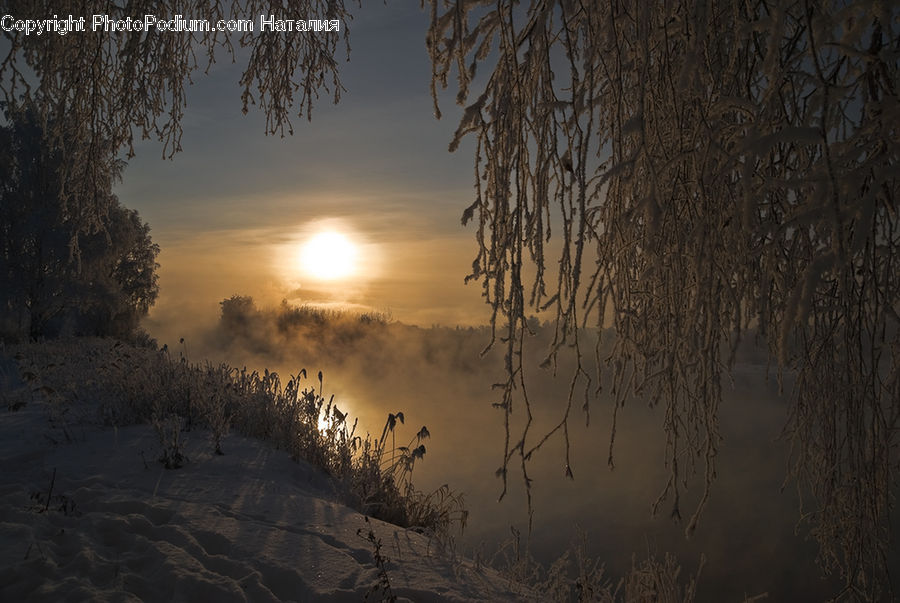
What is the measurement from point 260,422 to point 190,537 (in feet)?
8.87

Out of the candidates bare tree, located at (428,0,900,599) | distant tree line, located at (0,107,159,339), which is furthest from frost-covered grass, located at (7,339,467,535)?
distant tree line, located at (0,107,159,339)

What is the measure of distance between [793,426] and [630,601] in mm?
1703

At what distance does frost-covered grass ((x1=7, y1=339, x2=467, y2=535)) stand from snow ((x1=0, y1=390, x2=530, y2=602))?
35 cm

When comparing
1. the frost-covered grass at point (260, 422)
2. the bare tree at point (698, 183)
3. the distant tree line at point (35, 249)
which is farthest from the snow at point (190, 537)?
the distant tree line at point (35, 249)

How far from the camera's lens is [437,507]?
16.3 ft

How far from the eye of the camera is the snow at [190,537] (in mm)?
2572

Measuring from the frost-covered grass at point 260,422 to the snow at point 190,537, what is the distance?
35 cm

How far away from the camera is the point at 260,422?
5.63 metres

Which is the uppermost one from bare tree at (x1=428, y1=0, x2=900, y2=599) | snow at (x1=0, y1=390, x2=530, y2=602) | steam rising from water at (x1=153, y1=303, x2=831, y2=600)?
bare tree at (x1=428, y1=0, x2=900, y2=599)

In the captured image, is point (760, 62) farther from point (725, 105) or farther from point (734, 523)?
point (734, 523)

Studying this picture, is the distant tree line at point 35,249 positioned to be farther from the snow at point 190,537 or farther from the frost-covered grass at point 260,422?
the snow at point 190,537

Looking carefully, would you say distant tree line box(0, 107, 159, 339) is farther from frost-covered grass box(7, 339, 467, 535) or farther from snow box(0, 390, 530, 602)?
snow box(0, 390, 530, 602)

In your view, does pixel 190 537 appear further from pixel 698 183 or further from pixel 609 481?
pixel 609 481

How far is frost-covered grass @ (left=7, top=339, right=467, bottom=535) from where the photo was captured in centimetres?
463
